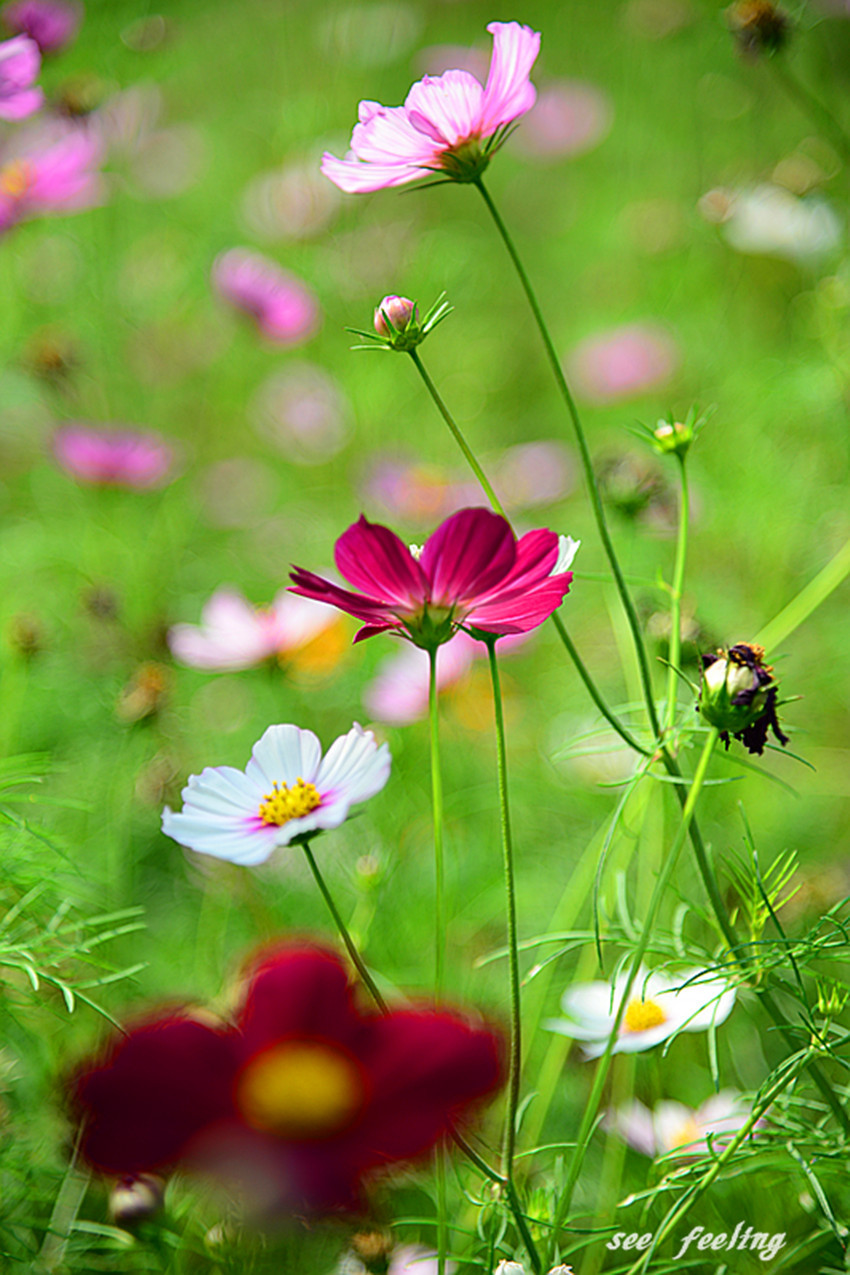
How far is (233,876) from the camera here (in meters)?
0.76

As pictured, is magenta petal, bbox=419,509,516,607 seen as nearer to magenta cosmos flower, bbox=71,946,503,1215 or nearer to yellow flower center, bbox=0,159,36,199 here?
magenta cosmos flower, bbox=71,946,503,1215

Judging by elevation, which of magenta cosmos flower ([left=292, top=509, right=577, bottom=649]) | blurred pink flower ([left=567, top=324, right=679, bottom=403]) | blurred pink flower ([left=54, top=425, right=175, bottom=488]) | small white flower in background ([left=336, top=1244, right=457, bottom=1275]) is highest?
magenta cosmos flower ([left=292, top=509, right=577, bottom=649])

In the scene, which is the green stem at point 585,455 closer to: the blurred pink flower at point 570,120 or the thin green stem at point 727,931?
the thin green stem at point 727,931

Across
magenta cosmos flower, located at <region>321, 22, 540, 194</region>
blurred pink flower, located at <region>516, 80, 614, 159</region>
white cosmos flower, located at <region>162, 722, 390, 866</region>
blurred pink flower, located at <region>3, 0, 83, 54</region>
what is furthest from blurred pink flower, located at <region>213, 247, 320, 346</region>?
blurred pink flower, located at <region>516, 80, 614, 159</region>

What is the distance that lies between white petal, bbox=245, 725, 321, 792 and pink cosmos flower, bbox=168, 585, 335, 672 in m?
0.29

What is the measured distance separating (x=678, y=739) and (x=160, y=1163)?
0.29 meters

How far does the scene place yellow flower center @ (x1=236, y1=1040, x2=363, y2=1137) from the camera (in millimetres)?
218

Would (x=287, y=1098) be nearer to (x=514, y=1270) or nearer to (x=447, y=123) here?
(x=514, y=1270)

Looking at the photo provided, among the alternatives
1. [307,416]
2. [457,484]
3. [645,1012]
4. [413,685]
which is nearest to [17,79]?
[413,685]

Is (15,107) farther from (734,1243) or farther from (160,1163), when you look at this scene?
(734,1243)

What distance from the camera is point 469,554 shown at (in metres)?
0.30

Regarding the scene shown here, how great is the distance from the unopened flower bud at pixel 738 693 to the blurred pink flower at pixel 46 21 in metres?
0.83

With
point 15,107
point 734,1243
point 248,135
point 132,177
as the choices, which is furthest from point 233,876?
point 248,135

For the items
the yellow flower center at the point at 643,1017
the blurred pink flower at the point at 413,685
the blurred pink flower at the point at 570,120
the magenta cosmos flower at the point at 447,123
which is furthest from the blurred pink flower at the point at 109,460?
the blurred pink flower at the point at 570,120
